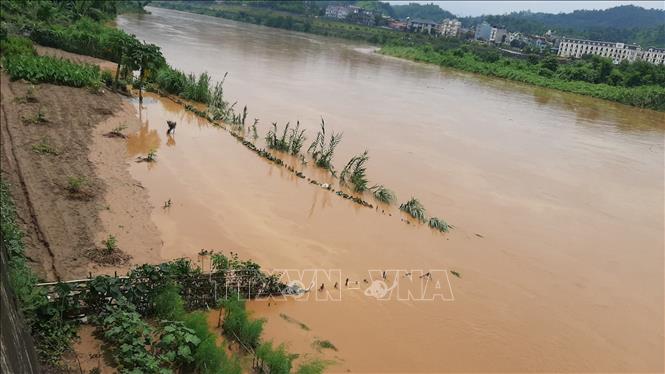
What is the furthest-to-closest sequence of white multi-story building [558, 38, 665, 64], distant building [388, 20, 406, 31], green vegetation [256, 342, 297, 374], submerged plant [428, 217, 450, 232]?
distant building [388, 20, 406, 31], white multi-story building [558, 38, 665, 64], submerged plant [428, 217, 450, 232], green vegetation [256, 342, 297, 374]

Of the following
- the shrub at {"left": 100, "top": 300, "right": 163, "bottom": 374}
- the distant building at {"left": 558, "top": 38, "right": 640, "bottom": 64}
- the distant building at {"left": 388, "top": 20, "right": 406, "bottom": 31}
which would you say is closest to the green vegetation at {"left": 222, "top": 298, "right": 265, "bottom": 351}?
the shrub at {"left": 100, "top": 300, "right": 163, "bottom": 374}

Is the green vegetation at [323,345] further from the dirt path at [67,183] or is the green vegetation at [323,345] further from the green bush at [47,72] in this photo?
the green bush at [47,72]

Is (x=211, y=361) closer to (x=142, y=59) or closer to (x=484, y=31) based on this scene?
(x=142, y=59)

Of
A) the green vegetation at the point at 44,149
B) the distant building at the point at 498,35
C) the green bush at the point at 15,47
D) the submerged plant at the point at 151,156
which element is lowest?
the submerged plant at the point at 151,156

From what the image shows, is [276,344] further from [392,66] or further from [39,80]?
[392,66]

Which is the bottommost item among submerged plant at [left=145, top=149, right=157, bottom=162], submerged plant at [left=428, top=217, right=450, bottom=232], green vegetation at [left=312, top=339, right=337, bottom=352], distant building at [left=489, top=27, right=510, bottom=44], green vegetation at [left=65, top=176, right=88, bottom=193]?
green vegetation at [left=312, top=339, right=337, bottom=352]

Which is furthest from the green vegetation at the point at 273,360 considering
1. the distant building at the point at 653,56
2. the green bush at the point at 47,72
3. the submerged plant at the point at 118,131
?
the distant building at the point at 653,56

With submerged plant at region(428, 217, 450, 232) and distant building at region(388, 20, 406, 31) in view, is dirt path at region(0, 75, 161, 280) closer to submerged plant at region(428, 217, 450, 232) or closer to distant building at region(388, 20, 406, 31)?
submerged plant at region(428, 217, 450, 232)
